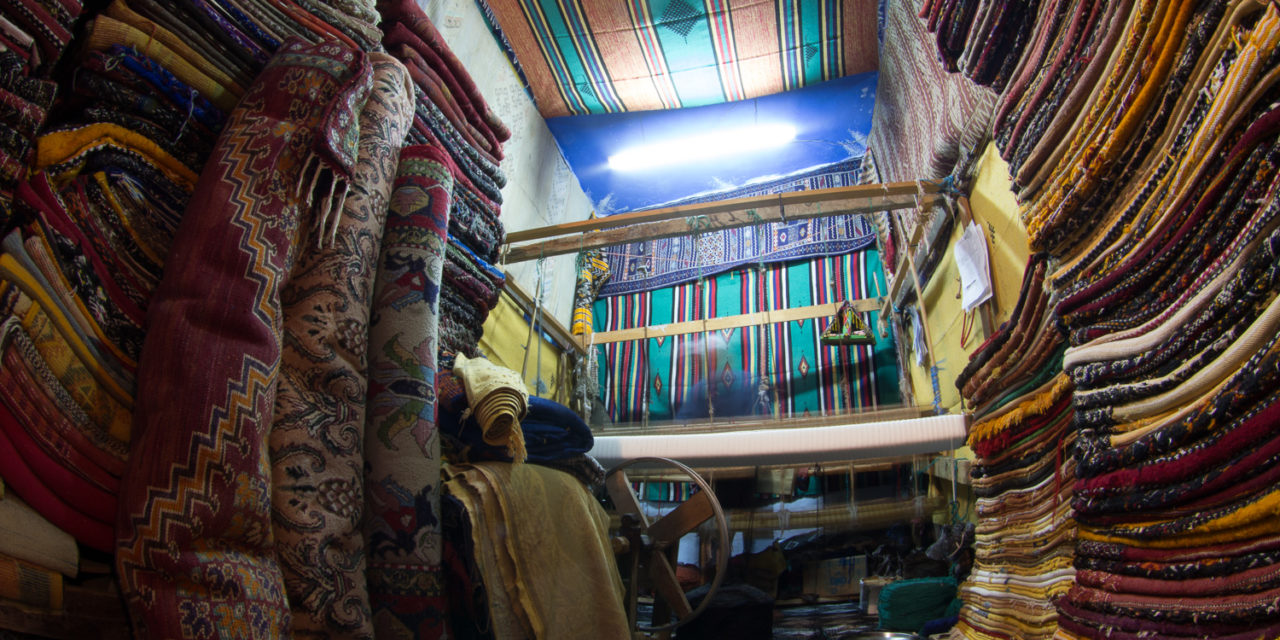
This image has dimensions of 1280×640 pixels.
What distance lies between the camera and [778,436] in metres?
2.85

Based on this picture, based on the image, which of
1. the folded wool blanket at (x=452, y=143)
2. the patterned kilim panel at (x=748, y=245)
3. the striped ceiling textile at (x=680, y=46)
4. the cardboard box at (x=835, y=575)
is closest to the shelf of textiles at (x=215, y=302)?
the folded wool blanket at (x=452, y=143)

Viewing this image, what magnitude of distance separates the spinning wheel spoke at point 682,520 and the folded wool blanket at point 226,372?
4.46ft

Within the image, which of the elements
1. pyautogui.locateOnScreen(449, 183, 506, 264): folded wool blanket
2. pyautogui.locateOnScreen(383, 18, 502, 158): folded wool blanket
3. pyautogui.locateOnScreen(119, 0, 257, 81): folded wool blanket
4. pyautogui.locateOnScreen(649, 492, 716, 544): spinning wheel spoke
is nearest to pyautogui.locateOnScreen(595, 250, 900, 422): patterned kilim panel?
pyautogui.locateOnScreen(649, 492, 716, 544): spinning wheel spoke

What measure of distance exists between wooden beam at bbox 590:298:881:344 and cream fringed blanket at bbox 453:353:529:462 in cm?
314

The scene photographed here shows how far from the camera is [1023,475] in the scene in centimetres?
132

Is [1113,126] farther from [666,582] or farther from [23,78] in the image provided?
[666,582]

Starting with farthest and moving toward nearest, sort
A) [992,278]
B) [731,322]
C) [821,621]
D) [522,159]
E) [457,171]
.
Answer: [731,322]
[522,159]
[821,621]
[992,278]
[457,171]

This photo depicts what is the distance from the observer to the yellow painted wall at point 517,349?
329 cm

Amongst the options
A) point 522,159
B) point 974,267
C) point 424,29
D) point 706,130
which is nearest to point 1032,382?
point 974,267

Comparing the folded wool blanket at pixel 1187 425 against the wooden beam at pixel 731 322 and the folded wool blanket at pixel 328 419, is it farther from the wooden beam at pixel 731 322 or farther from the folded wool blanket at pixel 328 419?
the wooden beam at pixel 731 322

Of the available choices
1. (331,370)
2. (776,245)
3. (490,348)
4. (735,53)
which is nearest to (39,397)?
(331,370)

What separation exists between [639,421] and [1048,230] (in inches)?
150

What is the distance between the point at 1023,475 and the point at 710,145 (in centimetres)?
316

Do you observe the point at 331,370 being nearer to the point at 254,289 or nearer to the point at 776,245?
the point at 254,289
